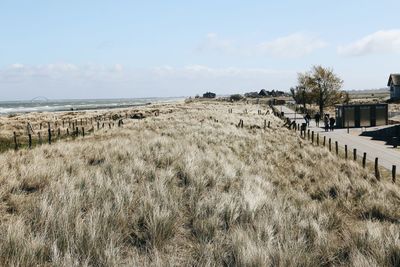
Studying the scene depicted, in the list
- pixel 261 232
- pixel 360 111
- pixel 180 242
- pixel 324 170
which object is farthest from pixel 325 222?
pixel 360 111

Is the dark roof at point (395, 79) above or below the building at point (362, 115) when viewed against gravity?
above

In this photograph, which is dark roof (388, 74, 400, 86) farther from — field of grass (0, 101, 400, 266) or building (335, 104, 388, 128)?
field of grass (0, 101, 400, 266)

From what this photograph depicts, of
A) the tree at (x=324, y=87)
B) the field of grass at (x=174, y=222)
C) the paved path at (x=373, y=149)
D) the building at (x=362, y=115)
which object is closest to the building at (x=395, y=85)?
the tree at (x=324, y=87)

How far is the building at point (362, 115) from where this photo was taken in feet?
153

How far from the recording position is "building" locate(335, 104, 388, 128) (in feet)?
153

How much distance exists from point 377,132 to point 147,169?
32114 millimetres

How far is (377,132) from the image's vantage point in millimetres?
37031

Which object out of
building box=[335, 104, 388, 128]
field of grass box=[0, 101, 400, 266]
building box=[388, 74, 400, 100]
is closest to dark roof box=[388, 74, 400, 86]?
building box=[388, 74, 400, 100]

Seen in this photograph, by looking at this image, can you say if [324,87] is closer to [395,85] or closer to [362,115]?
[362,115]

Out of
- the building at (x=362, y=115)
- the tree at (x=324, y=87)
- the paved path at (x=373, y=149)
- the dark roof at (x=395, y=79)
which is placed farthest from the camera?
the dark roof at (x=395, y=79)

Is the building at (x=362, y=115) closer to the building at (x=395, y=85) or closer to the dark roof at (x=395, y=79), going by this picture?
the dark roof at (x=395, y=79)

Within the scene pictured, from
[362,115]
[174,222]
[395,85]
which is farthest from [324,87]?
[174,222]

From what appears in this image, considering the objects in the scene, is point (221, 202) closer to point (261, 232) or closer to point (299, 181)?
point (261, 232)

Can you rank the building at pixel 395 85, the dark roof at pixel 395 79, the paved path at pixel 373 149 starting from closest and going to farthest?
the paved path at pixel 373 149 → the dark roof at pixel 395 79 → the building at pixel 395 85
